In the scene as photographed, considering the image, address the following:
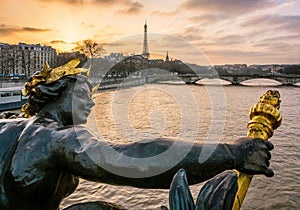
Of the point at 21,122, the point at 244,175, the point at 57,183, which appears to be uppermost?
the point at 21,122

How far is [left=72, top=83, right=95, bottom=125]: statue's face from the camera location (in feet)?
5.79

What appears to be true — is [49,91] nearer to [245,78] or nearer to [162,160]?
[162,160]

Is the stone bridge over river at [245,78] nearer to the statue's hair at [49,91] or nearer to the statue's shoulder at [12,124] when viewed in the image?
the statue's hair at [49,91]

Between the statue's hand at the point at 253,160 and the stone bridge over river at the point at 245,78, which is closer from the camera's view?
the statue's hand at the point at 253,160

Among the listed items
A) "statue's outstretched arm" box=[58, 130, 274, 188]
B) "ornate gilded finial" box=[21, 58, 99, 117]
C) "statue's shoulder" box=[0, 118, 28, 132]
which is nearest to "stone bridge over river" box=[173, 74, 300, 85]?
"ornate gilded finial" box=[21, 58, 99, 117]

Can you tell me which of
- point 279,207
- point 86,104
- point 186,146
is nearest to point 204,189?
point 186,146

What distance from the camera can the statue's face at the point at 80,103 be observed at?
5.79ft

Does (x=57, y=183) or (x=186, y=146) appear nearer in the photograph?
(x=186, y=146)

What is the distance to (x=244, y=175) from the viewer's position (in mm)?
1267

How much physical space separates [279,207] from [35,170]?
7934 millimetres

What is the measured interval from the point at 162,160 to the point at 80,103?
789mm

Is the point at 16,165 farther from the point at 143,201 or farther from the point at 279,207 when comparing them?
the point at 279,207

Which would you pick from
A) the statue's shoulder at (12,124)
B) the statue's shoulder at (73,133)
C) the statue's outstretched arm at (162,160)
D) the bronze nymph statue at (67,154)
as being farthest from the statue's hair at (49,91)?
the statue's outstretched arm at (162,160)

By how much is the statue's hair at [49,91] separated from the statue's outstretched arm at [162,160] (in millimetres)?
629
